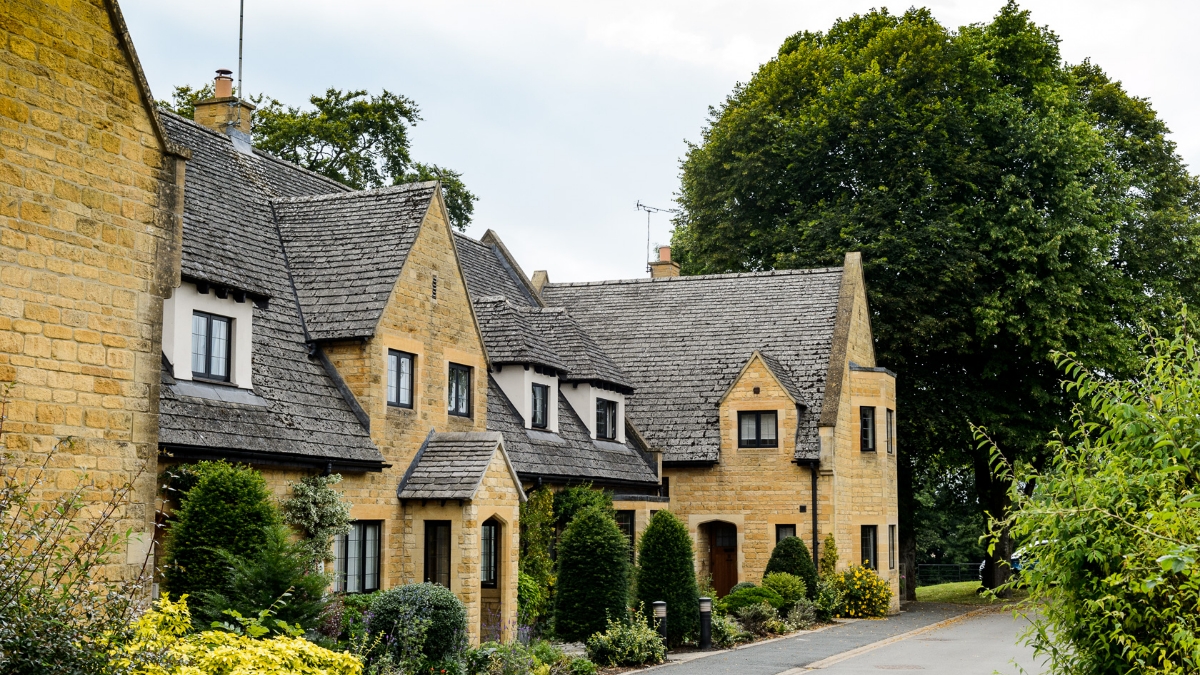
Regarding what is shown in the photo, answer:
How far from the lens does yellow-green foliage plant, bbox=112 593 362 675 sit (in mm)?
9148

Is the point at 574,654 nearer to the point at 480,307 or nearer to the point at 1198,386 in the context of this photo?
the point at 480,307

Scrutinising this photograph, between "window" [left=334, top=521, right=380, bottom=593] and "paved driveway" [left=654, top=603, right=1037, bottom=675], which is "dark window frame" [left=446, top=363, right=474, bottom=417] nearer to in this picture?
"window" [left=334, top=521, right=380, bottom=593]

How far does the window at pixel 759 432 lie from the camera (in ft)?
113

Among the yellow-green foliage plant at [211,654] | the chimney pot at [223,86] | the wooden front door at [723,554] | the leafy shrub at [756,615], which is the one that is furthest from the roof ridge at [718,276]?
the yellow-green foliage plant at [211,654]

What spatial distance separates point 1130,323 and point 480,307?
22.5m

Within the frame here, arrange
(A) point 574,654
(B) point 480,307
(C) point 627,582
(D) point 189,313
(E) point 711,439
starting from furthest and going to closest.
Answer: (E) point 711,439 < (B) point 480,307 < (C) point 627,582 < (A) point 574,654 < (D) point 189,313

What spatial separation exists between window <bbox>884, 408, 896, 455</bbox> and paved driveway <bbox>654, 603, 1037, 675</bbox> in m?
5.98

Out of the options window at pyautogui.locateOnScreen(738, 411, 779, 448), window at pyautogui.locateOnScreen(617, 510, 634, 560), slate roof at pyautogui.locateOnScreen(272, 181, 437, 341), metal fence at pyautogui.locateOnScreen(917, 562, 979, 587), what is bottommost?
metal fence at pyautogui.locateOnScreen(917, 562, 979, 587)

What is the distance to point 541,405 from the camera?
2892cm

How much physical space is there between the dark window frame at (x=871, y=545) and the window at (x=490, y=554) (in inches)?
599

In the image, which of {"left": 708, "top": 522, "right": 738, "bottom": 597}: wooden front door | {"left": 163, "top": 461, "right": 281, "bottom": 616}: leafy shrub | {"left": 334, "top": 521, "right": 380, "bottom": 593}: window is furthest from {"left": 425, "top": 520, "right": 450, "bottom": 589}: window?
{"left": 708, "top": 522, "right": 738, "bottom": 597}: wooden front door

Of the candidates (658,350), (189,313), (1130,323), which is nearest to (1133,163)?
(1130,323)

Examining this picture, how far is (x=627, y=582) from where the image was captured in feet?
73.8

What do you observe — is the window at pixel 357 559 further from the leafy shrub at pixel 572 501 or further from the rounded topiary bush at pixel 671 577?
the leafy shrub at pixel 572 501
